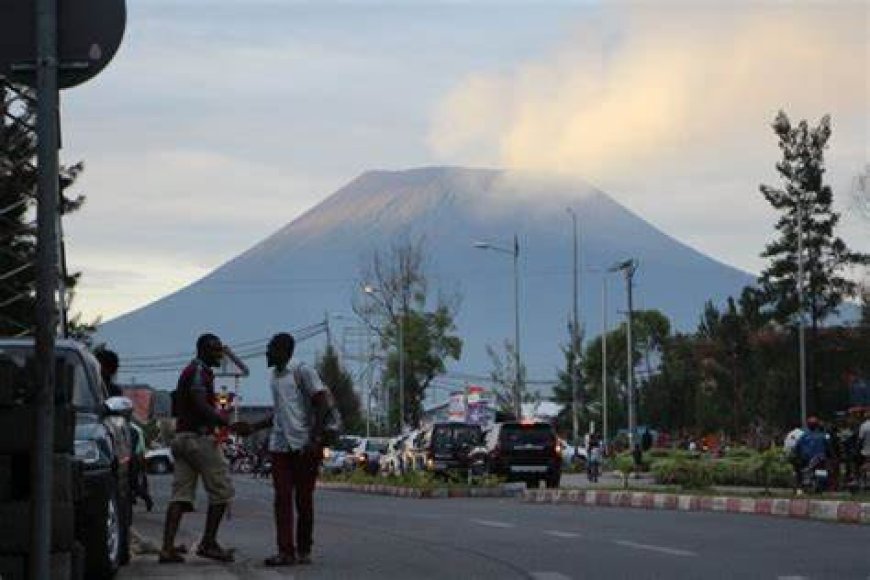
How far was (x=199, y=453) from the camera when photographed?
1255cm

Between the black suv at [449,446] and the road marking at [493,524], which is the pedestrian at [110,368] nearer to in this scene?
the road marking at [493,524]

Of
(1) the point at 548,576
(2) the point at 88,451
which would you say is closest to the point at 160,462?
(1) the point at 548,576

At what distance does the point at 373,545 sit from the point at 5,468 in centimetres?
858

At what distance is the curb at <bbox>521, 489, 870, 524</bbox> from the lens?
70.1 feet

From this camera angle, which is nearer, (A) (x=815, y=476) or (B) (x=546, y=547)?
(B) (x=546, y=547)

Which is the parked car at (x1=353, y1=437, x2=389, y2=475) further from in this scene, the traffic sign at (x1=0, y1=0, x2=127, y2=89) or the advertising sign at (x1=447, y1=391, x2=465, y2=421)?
the traffic sign at (x1=0, y1=0, x2=127, y2=89)

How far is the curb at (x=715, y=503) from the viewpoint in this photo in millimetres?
21375

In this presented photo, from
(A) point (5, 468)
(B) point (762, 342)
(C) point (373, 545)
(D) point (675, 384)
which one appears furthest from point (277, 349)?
(D) point (675, 384)

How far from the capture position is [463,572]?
482 inches

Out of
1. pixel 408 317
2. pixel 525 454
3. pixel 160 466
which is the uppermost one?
pixel 408 317

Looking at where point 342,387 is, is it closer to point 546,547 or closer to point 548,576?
point 546,547

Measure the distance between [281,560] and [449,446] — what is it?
3198 cm

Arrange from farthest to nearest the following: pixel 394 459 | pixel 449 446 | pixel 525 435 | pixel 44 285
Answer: pixel 394 459 → pixel 449 446 → pixel 525 435 → pixel 44 285

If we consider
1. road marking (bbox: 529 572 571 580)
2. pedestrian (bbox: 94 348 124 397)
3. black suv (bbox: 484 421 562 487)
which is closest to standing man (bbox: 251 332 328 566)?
road marking (bbox: 529 572 571 580)
